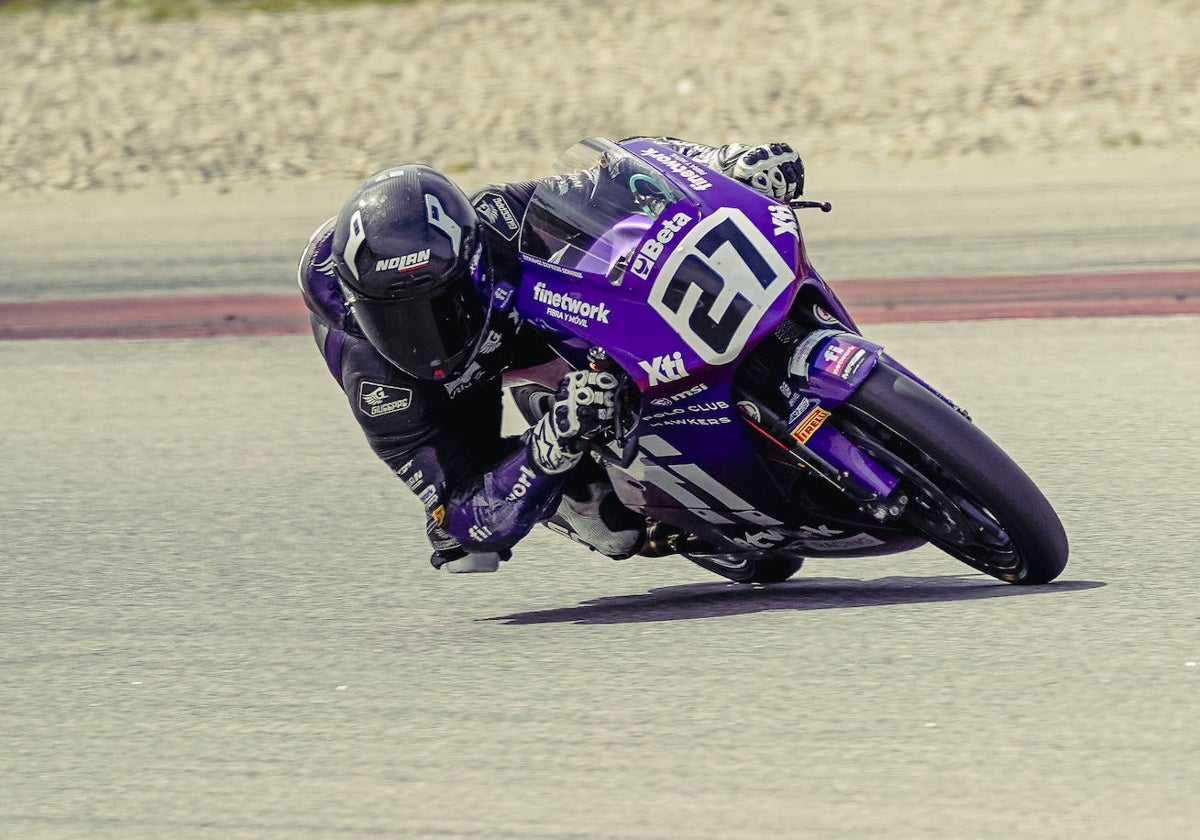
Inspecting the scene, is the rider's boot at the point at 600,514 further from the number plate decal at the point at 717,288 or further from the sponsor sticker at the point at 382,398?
the number plate decal at the point at 717,288

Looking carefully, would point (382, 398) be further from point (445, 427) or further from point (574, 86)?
point (574, 86)

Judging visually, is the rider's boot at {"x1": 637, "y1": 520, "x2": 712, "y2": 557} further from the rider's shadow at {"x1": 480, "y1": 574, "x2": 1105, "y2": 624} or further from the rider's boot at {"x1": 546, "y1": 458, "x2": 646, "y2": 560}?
the rider's shadow at {"x1": 480, "y1": 574, "x2": 1105, "y2": 624}

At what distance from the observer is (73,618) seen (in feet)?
17.2

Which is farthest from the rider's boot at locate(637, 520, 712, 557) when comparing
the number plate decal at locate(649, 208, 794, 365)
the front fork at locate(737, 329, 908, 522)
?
the number plate decal at locate(649, 208, 794, 365)

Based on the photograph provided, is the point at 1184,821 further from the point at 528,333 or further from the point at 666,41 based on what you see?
the point at 666,41

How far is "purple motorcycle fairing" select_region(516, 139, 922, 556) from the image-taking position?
441cm

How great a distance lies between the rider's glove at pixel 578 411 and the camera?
4.50 meters

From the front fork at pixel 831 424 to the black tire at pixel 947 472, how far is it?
0.10ft

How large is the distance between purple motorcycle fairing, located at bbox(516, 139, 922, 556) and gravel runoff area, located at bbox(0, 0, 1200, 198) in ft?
29.2

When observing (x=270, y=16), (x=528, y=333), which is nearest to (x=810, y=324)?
(x=528, y=333)

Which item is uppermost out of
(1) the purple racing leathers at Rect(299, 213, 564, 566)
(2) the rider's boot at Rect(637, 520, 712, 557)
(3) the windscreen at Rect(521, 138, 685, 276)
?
(3) the windscreen at Rect(521, 138, 685, 276)

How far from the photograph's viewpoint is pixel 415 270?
14.8ft

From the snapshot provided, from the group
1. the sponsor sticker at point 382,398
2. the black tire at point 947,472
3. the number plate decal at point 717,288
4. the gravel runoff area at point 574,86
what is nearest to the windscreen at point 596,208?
the number plate decal at point 717,288

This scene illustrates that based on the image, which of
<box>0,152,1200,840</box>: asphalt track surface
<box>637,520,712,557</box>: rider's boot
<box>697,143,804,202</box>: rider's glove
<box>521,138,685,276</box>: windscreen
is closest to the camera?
<box>0,152,1200,840</box>: asphalt track surface
